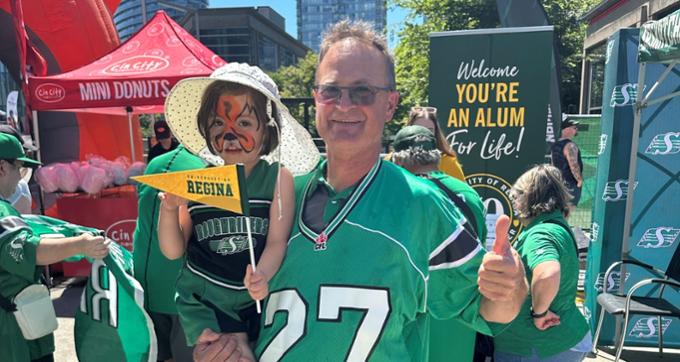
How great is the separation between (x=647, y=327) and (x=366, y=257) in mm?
4621

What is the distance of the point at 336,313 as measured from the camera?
47.7 inches

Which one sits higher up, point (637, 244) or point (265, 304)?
point (265, 304)

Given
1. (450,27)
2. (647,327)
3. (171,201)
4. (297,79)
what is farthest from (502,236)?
(297,79)

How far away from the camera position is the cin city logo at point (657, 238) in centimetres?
443

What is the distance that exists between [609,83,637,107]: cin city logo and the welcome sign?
710 millimetres

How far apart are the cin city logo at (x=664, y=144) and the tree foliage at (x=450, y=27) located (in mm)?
14776

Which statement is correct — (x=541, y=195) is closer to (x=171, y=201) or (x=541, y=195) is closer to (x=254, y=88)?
(x=254, y=88)

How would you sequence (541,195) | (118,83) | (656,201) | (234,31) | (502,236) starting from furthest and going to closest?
1. (234,31)
2. (118,83)
3. (656,201)
4. (541,195)
5. (502,236)

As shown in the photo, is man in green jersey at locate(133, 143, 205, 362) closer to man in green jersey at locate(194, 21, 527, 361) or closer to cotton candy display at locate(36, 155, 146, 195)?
man in green jersey at locate(194, 21, 527, 361)

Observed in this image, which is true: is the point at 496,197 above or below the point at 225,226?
below

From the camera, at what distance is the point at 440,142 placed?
3.39m

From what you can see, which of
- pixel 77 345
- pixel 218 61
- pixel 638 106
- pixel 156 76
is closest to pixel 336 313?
pixel 77 345

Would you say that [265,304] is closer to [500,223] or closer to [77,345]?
[500,223]

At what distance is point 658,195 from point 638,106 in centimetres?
103
